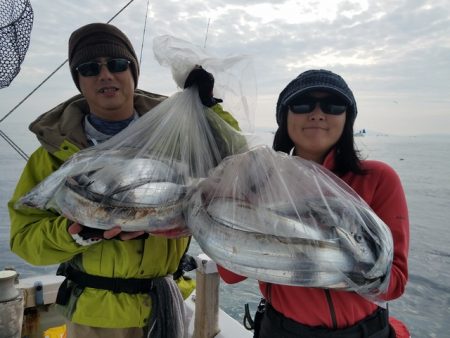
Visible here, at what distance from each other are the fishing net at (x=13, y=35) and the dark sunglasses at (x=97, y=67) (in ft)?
2.46

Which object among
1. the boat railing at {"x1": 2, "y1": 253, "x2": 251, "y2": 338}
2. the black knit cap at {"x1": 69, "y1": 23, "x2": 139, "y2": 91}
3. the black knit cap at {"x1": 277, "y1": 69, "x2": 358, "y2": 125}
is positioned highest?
the black knit cap at {"x1": 69, "y1": 23, "x2": 139, "y2": 91}

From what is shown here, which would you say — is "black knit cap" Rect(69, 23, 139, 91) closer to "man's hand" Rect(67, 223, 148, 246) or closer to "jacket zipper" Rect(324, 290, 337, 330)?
"man's hand" Rect(67, 223, 148, 246)

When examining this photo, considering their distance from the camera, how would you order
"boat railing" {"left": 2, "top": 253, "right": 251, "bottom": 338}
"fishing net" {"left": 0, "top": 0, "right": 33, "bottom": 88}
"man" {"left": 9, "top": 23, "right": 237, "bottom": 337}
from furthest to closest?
"boat railing" {"left": 2, "top": 253, "right": 251, "bottom": 338} → "fishing net" {"left": 0, "top": 0, "right": 33, "bottom": 88} → "man" {"left": 9, "top": 23, "right": 237, "bottom": 337}

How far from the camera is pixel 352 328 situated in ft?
4.88

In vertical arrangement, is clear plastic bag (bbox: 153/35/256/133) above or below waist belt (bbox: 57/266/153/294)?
above

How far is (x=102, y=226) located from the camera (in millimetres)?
1314

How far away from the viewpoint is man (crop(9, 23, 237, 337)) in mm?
1720

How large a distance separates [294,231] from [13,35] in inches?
86.6

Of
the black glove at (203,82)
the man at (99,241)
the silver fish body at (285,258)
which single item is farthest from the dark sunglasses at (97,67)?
the silver fish body at (285,258)

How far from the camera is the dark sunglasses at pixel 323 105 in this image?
1605 mm

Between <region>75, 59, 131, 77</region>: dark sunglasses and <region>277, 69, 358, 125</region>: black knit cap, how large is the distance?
2.87ft

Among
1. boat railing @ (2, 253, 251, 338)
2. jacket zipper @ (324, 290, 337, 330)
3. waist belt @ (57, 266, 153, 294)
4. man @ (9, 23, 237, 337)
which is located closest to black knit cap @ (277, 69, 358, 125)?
man @ (9, 23, 237, 337)

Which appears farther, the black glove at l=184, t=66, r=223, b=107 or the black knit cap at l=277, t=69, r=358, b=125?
the black glove at l=184, t=66, r=223, b=107

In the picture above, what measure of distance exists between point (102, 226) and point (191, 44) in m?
1.14
